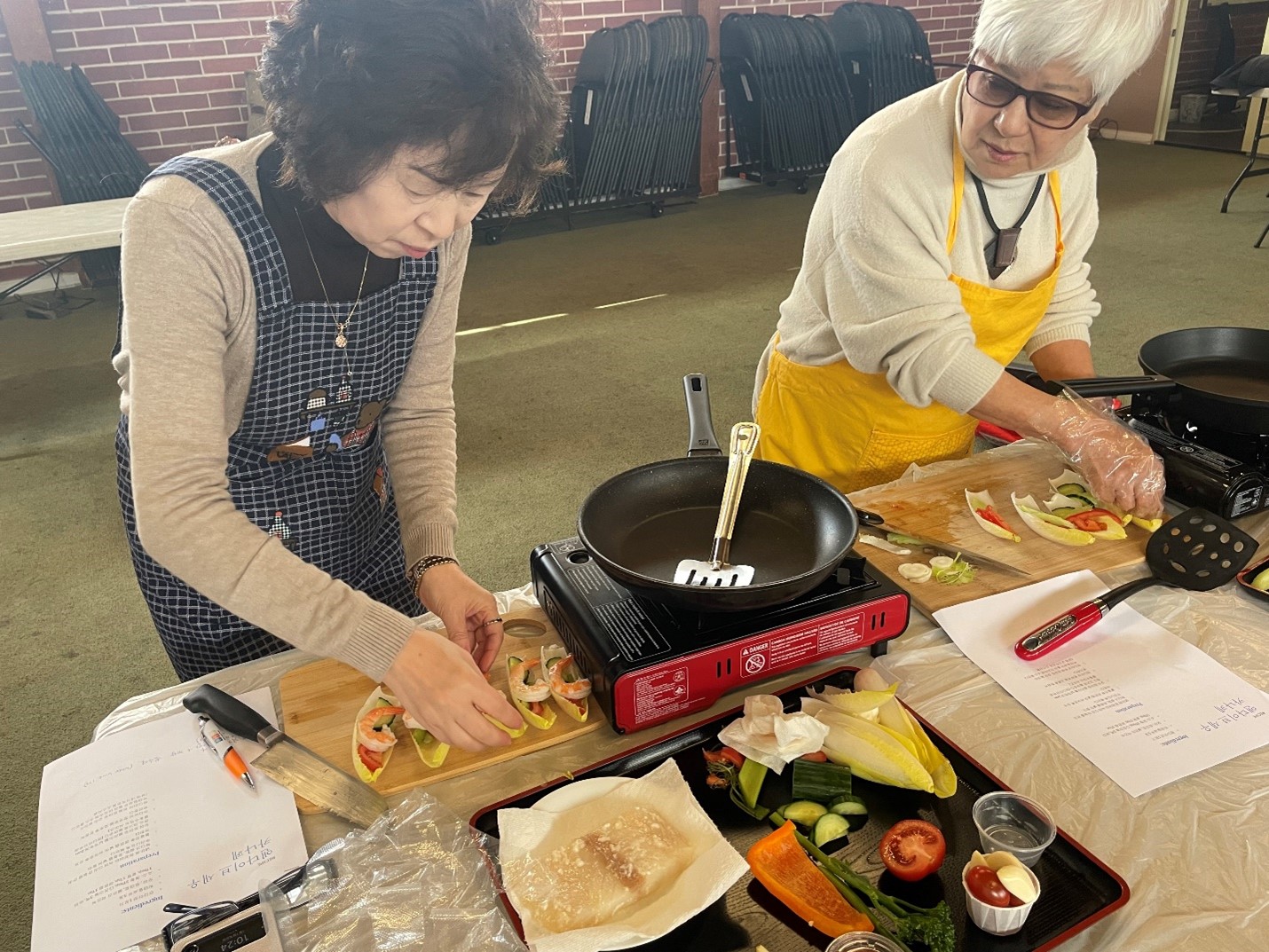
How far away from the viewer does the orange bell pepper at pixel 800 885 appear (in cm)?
80

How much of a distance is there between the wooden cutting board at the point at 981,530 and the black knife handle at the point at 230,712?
2.63 feet

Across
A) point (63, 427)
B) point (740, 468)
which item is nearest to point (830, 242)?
point (740, 468)

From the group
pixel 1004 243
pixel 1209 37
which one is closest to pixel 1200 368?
pixel 1004 243

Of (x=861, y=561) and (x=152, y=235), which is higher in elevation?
(x=152, y=235)

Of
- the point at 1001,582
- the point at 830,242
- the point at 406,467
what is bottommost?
the point at 1001,582

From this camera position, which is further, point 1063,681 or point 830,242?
point 830,242

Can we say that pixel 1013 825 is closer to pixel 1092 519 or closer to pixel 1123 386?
pixel 1092 519

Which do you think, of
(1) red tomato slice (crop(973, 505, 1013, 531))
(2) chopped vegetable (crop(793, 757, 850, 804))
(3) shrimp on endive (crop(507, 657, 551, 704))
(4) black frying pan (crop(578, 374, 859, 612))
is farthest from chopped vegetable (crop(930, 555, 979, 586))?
(3) shrimp on endive (crop(507, 657, 551, 704))

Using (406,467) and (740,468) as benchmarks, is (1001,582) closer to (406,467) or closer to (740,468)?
(740,468)

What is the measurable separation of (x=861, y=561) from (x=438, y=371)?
67 cm

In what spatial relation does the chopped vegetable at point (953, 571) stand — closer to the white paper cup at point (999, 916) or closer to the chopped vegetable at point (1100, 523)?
the chopped vegetable at point (1100, 523)

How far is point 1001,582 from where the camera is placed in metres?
1.30

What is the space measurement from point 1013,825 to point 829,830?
163mm

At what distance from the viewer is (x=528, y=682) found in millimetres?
1108
